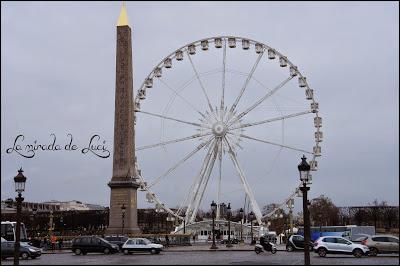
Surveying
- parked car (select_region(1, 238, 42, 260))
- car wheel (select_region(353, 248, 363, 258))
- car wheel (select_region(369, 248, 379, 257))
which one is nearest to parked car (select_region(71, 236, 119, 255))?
parked car (select_region(1, 238, 42, 260))

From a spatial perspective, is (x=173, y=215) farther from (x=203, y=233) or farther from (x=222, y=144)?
(x=203, y=233)

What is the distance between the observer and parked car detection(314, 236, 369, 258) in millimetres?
30102

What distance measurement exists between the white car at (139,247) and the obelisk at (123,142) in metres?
6.11

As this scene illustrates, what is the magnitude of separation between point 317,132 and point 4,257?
90.5 feet

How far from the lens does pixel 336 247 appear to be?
101ft

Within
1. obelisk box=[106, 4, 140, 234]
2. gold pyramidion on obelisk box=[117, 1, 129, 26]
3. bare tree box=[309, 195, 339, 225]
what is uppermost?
gold pyramidion on obelisk box=[117, 1, 129, 26]

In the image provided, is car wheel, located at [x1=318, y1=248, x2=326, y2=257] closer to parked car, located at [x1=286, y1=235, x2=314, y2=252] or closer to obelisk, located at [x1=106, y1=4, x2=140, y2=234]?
parked car, located at [x1=286, y1=235, x2=314, y2=252]

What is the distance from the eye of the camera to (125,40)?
40656 mm

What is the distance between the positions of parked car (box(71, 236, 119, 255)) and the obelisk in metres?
5.09

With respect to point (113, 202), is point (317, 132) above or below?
above

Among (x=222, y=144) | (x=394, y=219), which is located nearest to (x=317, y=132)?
(x=222, y=144)

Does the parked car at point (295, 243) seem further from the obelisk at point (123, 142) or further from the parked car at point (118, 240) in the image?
the obelisk at point (123, 142)

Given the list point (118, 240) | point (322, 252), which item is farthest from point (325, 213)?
point (322, 252)

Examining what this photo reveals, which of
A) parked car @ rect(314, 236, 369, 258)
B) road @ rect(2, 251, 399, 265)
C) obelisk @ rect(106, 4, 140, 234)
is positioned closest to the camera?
road @ rect(2, 251, 399, 265)
